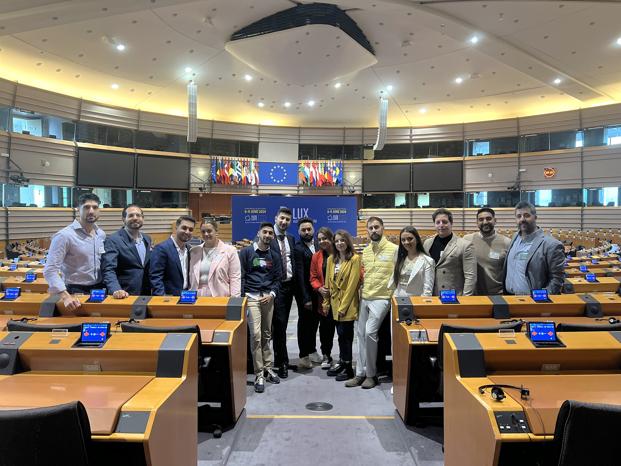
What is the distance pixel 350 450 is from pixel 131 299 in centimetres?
196

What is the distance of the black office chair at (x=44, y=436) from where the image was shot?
115 centimetres

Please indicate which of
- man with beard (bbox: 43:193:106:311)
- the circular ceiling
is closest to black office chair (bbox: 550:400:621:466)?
man with beard (bbox: 43:193:106:311)

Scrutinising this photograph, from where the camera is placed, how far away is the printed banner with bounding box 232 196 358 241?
9094mm

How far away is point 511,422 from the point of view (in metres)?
1.36

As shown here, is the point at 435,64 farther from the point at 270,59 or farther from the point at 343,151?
the point at 343,151

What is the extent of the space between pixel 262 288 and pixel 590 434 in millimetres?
3021

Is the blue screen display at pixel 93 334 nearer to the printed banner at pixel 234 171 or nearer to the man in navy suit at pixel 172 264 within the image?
the man in navy suit at pixel 172 264

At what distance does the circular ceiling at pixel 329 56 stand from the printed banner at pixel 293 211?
12.4ft

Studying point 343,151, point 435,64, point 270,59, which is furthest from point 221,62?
point 343,151

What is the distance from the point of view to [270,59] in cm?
1024

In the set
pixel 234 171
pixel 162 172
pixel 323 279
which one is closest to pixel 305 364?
pixel 323 279

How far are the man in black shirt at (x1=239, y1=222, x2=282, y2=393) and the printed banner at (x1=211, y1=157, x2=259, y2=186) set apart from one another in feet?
41.8

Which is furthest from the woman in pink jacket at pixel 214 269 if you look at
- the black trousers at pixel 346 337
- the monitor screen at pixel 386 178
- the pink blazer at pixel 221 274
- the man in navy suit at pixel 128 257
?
the monitor screen at pixel 386 178

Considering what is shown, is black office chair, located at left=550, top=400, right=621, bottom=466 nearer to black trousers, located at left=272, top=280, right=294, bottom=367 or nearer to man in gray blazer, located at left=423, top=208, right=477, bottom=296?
man in gray blazer, located at left=423, top=208, right=477, bottom=296
